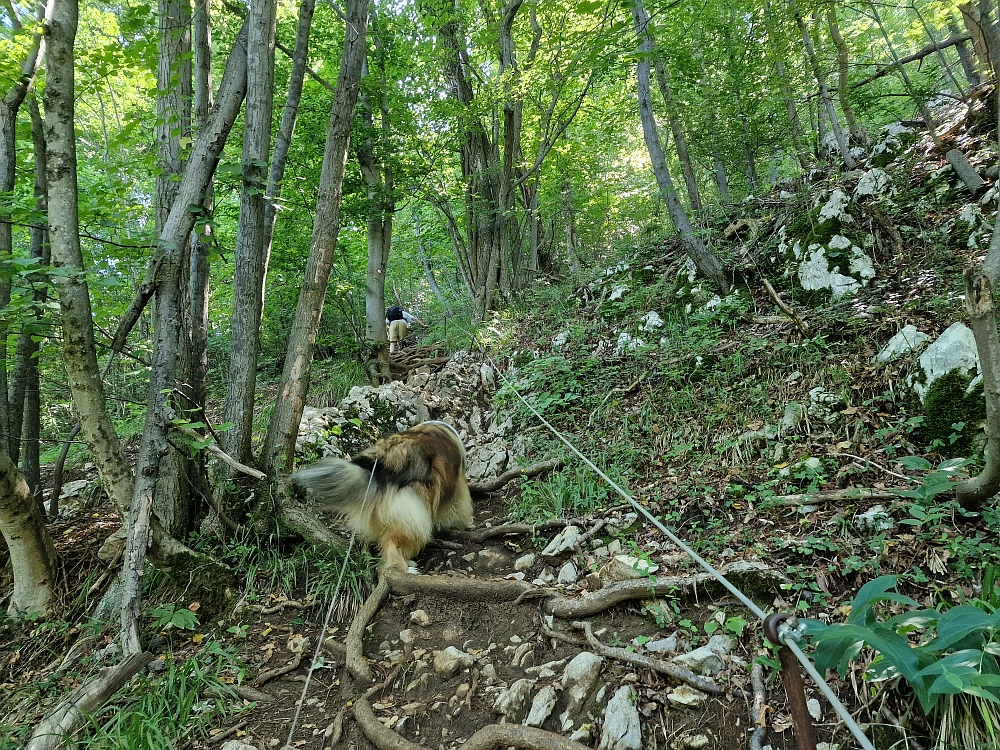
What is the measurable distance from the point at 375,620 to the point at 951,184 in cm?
669

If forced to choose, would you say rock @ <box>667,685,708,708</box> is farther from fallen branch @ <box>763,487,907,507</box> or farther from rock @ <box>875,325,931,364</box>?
rock @ <box>875,325,931,364</box>

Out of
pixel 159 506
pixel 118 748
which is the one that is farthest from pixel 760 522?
pixel 159 506

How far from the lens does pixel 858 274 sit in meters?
4.74

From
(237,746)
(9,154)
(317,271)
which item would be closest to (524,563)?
(237,746)

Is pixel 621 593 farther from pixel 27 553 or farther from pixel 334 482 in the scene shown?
pixel 27 553

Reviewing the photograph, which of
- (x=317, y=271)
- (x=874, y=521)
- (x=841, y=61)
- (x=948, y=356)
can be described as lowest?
(x=874, y=521)

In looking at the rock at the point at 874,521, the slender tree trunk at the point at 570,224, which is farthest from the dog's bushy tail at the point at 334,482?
the slender tree trunk at the point at 570,224

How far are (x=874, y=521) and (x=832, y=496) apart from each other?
0.30 m

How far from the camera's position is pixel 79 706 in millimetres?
2480

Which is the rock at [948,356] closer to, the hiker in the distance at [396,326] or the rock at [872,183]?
the rock at [872,183]

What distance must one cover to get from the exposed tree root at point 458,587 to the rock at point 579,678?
0.70 meters

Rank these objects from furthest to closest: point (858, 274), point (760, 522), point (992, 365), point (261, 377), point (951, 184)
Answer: point (261, 377) → point (951, 184) → point (858, 274) → point (760, 522) → point (992, 365)

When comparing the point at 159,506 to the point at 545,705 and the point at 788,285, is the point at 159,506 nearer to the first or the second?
the point at 545,705

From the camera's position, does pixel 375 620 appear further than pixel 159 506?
No
